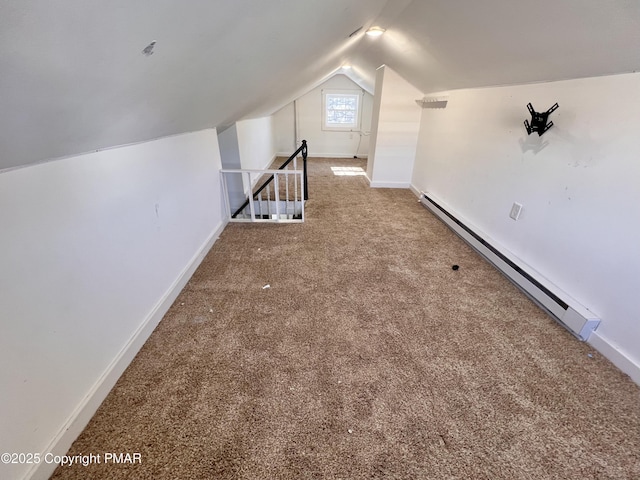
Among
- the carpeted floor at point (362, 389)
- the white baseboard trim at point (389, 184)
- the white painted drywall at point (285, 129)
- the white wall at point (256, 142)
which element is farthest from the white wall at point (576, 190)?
the white painted drywall at point (285, 129)

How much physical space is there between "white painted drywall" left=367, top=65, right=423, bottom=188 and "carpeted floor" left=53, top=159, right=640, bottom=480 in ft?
8.93

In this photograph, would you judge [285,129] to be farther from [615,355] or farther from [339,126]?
[615,355]

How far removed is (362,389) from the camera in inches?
55.6

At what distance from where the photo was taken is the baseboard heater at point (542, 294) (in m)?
1.68

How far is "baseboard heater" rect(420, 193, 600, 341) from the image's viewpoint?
1683 mm

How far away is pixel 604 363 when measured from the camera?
157 cm

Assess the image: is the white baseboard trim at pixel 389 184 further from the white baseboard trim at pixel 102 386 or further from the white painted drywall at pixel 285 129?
the white painted drywall at pixel 285 129

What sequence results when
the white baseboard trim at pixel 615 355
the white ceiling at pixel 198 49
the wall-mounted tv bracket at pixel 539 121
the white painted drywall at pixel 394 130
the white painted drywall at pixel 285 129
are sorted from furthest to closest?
the white painted drywall at pixel 285 129 < the white painted drywall at pixel 394 130 < the wall-mounted tv bracket at pixel 539 121 < the white baseboard trim at pixel 615 355 < the white ceiling at pixel 198 49

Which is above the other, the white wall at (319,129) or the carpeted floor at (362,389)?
the white wall at (319,129)

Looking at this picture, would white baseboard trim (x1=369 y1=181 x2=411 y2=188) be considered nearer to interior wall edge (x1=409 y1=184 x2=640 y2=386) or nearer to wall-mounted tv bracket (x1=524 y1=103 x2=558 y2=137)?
wall-mounted tv bracket (x1=524 y1=103 x2=558 y2=137)

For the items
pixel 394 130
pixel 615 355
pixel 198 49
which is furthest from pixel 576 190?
pixel 394 130

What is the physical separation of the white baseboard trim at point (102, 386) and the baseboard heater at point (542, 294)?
100 inches

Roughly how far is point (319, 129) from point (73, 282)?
24.1ft

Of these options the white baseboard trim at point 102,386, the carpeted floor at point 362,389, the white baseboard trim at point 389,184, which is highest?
the white baseboard trim at point 389,184
